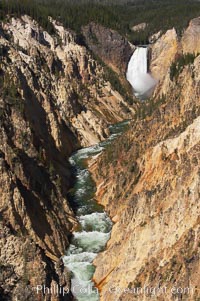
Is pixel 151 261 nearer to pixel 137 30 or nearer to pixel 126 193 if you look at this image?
pixel 126 193

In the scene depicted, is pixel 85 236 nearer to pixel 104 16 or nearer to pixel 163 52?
pixel 163 52

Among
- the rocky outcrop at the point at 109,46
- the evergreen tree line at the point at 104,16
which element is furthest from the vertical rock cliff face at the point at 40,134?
the rocky outcrop at the point at 109,46

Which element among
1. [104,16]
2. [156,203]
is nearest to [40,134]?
[156,203]

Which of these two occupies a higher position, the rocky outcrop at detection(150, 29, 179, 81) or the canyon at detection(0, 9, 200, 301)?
the rocky outcrop at detection(150, 29, 179, 81)

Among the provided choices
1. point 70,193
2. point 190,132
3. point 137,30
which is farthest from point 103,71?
point 190,132

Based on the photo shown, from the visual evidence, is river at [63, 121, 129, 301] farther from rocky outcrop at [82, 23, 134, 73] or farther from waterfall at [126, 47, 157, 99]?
rocky outcrop at [82, 23, 134, 73]

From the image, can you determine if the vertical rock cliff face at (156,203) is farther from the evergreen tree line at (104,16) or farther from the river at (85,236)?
the evergreen tree line at (104,16)

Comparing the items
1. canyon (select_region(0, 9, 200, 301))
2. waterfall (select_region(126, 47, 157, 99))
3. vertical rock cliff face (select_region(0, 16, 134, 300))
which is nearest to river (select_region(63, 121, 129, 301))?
canyon (select_region(0, 9, 200, 301))
